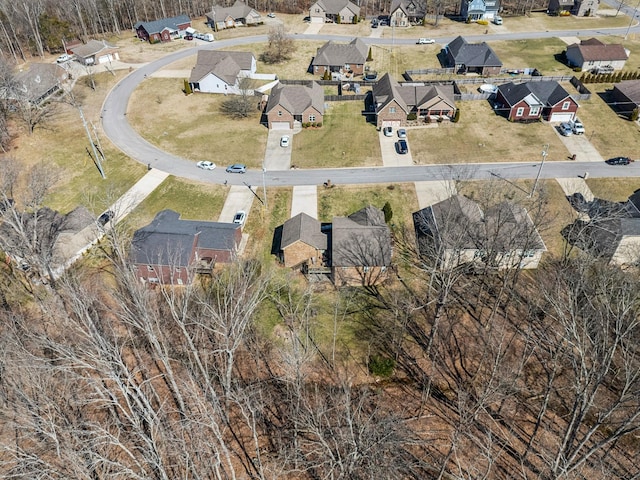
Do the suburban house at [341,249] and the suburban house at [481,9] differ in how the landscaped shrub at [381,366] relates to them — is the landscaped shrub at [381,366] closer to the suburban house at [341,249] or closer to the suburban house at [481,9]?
the suburban house at [341,249]

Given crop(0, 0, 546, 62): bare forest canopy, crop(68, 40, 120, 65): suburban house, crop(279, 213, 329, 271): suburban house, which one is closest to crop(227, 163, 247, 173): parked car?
crop(279, 213, 329, 271): suburban house

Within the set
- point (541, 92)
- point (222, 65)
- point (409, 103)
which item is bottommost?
point (409, 103)

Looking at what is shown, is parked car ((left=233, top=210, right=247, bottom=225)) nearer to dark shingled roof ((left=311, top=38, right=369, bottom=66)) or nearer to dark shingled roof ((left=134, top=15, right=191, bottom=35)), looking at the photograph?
dark shingled roof ((left=311, top=38, right=369, bottom=66))

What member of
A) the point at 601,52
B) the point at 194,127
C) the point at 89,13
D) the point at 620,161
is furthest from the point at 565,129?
the point at 89,13

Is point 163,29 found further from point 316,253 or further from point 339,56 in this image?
point 316,253

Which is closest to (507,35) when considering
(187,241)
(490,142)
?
(490,142)

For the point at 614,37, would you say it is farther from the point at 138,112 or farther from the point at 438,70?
the point at 138,112
